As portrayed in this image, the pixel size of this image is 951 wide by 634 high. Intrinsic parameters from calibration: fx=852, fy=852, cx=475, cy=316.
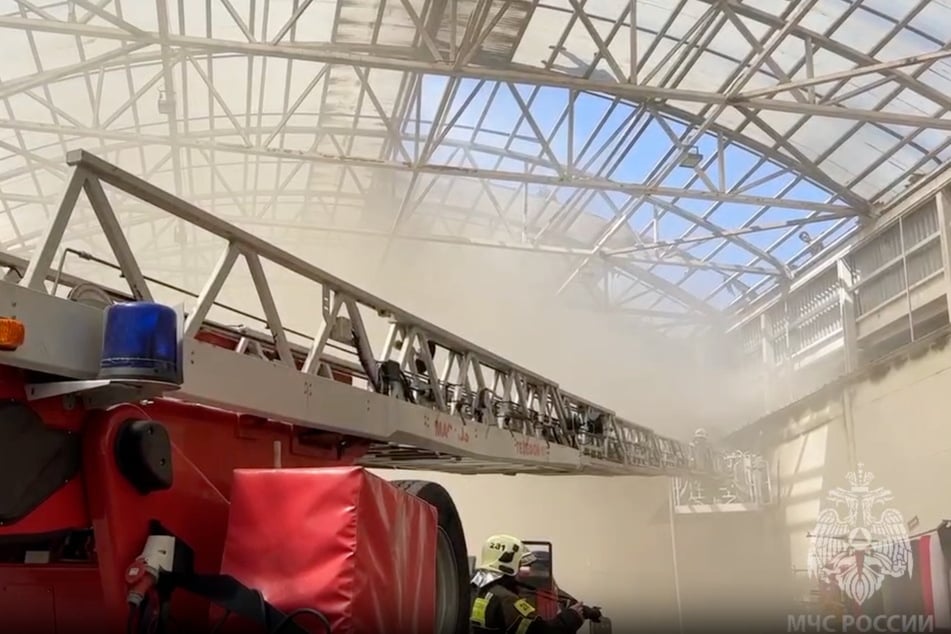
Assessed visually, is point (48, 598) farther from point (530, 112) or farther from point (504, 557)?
point (530, 112)

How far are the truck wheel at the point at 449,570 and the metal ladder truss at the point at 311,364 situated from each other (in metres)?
0.46

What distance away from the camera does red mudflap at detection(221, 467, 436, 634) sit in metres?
2.16

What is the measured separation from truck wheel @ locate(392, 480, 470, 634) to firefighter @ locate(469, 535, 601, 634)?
1149mm

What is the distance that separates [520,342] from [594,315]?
6.32ft

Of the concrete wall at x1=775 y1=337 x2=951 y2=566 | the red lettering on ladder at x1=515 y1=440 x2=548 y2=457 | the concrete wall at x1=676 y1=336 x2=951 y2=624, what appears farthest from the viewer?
the concrete wall at x1=676 y1=336 x2=951 y2=624

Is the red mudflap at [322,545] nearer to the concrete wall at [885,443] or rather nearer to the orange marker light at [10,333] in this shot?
the orange marker light at [10,333]

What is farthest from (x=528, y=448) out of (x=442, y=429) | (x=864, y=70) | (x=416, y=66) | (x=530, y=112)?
A: (x=530, y=112)

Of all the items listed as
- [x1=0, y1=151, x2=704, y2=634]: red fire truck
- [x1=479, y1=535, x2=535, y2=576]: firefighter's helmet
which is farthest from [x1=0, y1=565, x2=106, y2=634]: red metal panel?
[x1=479, y1=535, x2=535, y2=576]: firefighter's helmet

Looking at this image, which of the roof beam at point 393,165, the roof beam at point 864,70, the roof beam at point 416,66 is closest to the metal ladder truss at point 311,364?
the roof beam at point 416,66

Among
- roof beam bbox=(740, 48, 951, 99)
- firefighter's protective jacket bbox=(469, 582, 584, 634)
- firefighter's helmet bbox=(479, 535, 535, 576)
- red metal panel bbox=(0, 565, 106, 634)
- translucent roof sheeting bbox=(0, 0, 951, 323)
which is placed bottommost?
firefighter's protective jacket bbox=(469, 582, 584, 634)

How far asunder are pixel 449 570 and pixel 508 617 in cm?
139

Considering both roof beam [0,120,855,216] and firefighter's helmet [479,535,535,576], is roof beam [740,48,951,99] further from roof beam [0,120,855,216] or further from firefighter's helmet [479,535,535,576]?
firefighter's helmet [479,535,535,576]

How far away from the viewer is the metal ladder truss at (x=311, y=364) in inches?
82.7

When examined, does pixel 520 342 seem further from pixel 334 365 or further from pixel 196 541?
pixel 196 541
